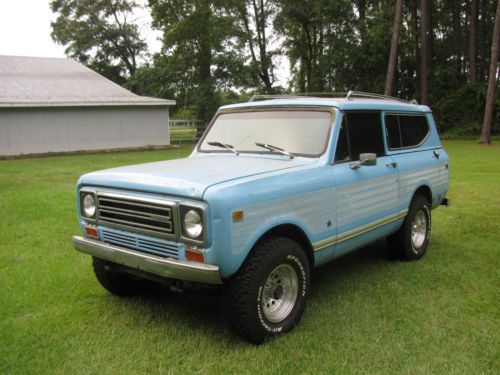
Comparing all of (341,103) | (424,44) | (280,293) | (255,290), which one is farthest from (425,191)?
(424,44)

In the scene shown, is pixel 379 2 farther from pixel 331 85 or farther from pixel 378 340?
pixel 378 340

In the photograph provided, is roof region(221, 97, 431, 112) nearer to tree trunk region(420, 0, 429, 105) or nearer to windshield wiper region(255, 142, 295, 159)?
windshield wiper region(255, 142, 295, 159)

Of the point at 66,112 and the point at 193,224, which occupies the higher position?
the point at 66,112

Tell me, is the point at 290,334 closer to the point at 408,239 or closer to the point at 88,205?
the point at 88,205

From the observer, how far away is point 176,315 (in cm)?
421

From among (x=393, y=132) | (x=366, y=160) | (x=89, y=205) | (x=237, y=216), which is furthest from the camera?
(x=393, y=132)

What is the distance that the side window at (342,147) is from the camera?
4.40 meters

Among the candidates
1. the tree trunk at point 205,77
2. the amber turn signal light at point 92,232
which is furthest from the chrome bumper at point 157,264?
the tree trunk at point 205,77

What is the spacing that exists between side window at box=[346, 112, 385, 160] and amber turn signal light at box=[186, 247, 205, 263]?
197 centimetres

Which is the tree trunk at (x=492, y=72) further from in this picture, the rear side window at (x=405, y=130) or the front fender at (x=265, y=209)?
the front fender at (x=265, y=209)

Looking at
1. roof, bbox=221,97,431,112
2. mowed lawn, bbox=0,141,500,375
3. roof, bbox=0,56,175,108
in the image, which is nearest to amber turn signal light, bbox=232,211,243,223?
mowed lawn, bbox=0,141,500,375

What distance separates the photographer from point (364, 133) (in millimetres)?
4828

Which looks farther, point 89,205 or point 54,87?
point 54,87

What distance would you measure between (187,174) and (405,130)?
3.04 meters
